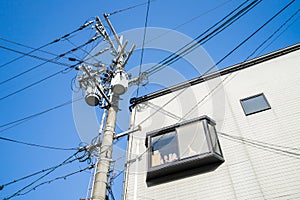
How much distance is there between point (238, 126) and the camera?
274 inches

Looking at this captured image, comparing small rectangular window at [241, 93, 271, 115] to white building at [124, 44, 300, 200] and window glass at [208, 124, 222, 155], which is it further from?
window glass at [208, 124, 222, 155]

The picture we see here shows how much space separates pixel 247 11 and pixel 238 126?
11.5 feet

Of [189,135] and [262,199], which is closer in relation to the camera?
[262,199]

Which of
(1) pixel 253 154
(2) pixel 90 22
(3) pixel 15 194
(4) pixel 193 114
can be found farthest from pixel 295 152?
(3) pixel 15 194

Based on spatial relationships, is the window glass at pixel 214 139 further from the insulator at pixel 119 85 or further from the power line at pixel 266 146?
the insulator at pixel 119 85

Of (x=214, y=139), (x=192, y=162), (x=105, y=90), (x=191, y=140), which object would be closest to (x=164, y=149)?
(x=191, y=140)

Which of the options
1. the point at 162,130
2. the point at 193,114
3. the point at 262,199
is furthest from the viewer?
the point at 193,114

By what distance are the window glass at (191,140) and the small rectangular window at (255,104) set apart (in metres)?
1.76

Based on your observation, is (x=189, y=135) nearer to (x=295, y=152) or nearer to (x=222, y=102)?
(x=222, y=102)

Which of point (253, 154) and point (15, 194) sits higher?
point (253, 154)

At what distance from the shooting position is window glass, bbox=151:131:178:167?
6.85 m

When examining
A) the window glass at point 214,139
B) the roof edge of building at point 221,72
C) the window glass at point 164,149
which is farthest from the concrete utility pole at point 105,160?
the roof edge of building at point 221,72

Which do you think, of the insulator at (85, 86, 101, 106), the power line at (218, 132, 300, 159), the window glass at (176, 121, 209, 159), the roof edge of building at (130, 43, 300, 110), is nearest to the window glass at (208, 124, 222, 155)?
the window glass at (176, 121, 209, 159)

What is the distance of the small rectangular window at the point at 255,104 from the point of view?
7.14 m
